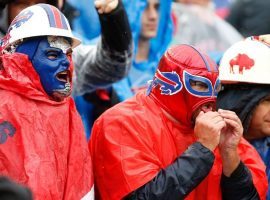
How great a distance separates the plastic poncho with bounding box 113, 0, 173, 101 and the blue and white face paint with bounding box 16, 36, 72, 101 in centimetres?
225

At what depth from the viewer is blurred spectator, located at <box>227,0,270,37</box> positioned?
823cm

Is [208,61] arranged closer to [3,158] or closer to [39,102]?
[39,102]

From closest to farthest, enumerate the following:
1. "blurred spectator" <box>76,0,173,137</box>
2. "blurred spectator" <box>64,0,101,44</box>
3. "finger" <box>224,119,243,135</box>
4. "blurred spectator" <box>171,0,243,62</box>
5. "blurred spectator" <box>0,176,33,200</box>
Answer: "blurred spectator" <box>0,176,33,200</box> < "finger" <box>224,119,243,135</box> < "blurred spectator" <box>76,0,173,137</box> < "blurred spectator" <box>64,0,101,44</box> < "blurred spectator" <box>171,0,243,62</box>

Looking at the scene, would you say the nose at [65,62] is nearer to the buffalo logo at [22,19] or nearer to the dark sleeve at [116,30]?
the buffalo logo at [22,19]

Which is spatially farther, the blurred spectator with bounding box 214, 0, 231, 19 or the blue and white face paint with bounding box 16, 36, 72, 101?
the blurred spectator with bounding box 214, 0, 231, 19

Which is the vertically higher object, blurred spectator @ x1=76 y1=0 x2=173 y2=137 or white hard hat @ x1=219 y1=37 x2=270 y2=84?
white hard hat @ x1=219 y1=37 x2=270 y2=84

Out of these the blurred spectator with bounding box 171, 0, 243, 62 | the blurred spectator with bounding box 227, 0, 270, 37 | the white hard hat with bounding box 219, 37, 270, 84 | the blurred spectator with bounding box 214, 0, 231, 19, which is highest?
the white hard hat with bounding box 219, 37, 270, 84

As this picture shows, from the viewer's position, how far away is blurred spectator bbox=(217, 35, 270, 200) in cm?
468

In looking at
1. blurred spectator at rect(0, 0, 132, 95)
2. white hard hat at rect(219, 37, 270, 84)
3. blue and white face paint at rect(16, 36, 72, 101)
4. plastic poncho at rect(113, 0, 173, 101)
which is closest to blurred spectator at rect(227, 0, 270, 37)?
plastic poncho at rect(113, 0, 173, 101)

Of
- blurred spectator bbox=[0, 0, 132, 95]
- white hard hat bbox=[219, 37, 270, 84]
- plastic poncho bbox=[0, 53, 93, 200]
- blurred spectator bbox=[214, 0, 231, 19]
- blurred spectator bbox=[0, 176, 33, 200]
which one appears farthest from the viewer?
blurred spectator bbox=[214, 0, 231, 19]

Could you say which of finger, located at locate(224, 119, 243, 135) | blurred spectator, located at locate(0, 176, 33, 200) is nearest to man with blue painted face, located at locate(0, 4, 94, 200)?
finger, located at locate(224, 119, 243, 135)

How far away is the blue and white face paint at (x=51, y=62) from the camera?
3.82 metres

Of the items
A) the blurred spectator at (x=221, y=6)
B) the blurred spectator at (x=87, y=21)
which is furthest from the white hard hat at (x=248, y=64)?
the blurred spectator at (x=221, y=6)

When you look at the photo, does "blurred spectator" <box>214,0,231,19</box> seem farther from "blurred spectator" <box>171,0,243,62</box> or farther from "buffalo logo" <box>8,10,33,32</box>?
"buffalo logo" <box>8,10,33,32</box>
